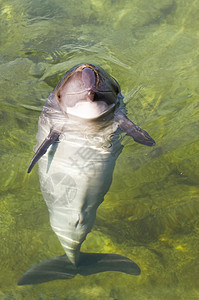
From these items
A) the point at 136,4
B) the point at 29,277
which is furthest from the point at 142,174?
the point at 136,4

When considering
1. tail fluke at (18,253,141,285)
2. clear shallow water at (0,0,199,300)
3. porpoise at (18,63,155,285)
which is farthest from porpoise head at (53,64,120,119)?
tail fluke at (18,253,141,285)

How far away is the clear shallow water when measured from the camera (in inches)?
172

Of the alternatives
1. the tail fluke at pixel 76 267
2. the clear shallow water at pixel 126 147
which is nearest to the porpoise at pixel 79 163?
the tail fluke at pixel 76 267

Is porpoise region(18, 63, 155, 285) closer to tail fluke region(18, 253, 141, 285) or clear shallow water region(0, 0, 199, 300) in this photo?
tail fluke region(18, 253, 141, 285)

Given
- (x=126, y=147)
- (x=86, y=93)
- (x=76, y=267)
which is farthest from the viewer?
(x=126, y=147)

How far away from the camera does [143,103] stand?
244 inches

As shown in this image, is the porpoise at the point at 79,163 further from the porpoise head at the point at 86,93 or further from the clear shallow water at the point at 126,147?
the clear shallow water at the point at 126,147

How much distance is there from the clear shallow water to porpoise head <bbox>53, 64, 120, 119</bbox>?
1083 millimetres

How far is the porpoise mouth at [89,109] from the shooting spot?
4380mm

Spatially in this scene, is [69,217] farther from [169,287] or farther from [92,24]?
[92,24]

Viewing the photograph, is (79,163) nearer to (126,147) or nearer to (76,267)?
(126,147)

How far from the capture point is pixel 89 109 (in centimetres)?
442

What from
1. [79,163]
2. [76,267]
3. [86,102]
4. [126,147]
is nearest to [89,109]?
[86,102]

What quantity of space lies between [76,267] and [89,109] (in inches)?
73.4
